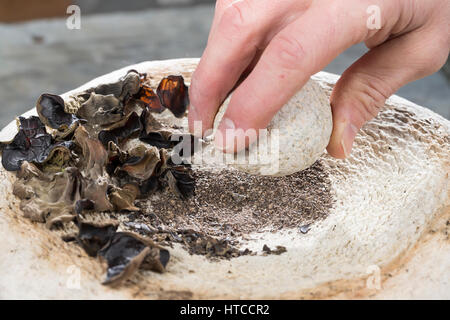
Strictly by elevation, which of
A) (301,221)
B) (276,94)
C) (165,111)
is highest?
(276,94)

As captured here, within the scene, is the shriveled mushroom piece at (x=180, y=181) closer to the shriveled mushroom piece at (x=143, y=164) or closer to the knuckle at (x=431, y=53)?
the shriveled mushroom piece at (x=143, y=164)

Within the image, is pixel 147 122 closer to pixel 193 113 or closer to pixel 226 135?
pixel 193 113

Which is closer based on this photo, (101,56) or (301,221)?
(301,221)

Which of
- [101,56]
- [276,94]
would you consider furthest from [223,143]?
[101,56]

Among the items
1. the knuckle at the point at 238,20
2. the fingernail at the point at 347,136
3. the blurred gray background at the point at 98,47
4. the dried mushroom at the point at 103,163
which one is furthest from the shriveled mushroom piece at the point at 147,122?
the blurred gray background at the point at 98,47

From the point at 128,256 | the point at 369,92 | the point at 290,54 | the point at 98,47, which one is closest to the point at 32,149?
the point at 128,256

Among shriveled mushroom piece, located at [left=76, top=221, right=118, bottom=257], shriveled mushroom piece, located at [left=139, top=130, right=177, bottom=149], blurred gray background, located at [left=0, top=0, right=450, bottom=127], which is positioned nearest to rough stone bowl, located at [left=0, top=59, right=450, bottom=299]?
shriveled mushroom piece, located at [left=76, top=221, right=118, bottom=257]

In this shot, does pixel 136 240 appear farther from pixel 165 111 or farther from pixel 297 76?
pixel 165 111
